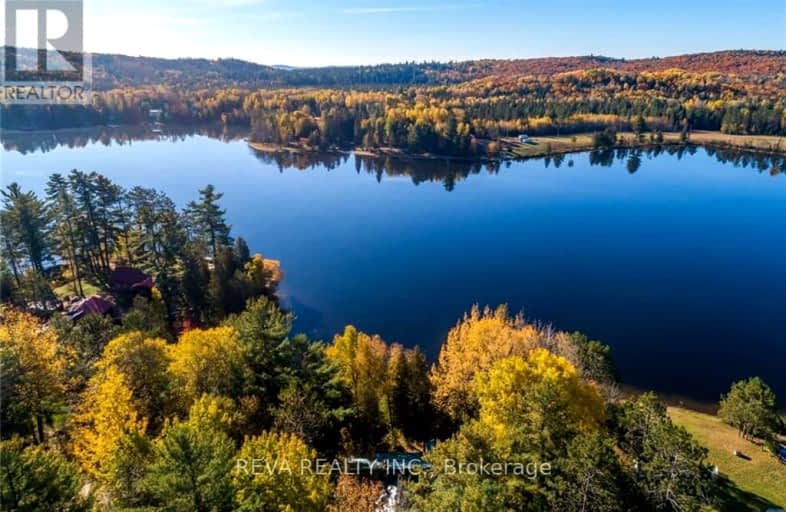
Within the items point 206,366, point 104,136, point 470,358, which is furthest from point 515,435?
point 104,136

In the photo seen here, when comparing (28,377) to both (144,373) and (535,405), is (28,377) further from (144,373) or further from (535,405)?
(535,405)

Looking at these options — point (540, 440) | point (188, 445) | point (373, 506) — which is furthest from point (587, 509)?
point (188, 445)

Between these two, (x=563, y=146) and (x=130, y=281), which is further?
(x=563, y=146)

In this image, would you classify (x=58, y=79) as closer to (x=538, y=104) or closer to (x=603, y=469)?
(x=538, y=104)

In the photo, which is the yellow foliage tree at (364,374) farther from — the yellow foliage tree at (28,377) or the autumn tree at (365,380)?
the yellow foliage tree at (28,377)

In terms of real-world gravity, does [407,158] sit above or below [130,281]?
above

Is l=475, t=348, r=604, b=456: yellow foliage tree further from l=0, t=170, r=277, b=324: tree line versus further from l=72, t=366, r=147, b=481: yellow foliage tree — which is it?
l=0, t=170, r=277, b=324: tree line

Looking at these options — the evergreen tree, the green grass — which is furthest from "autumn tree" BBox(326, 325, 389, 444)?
Result: the green grass

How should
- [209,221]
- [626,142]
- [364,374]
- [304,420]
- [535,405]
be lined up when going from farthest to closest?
[626,142], [209,221], [364,374], [304,420], [535,405]
